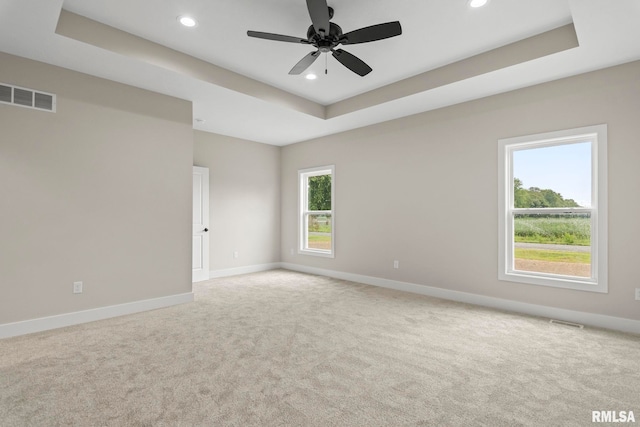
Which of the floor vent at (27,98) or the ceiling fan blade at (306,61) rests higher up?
the ceiling fan blade at (306,61)

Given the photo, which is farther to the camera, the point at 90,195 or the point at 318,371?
the point at 90,195

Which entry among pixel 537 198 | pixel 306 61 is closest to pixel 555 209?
pixel 537 198

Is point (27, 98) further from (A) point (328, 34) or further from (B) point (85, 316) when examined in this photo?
(A) point (328, 34)

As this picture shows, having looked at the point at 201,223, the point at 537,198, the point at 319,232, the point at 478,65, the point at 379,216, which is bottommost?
the point at 319,232

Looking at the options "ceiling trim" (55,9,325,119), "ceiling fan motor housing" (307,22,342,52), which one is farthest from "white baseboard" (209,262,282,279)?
"ceiling fan motor housing" (307,22,342,52)

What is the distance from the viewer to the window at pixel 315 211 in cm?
627

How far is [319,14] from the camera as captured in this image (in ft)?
7.43

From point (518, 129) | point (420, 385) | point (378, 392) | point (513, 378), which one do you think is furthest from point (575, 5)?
→ point (378, 392)

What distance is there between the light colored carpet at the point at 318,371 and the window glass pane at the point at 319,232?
8.94 ft

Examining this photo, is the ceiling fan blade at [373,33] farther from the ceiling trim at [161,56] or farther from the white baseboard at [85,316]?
the white baseboard at [85,316]

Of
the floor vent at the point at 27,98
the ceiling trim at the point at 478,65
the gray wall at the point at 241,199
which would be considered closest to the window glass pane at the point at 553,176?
the ceiling trim at the point at 478,65

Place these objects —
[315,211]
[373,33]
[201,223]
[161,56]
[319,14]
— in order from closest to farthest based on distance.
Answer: [319,14] < [373,33] < [161,56] < [201,223] < [315,211]

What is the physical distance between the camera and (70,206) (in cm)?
333

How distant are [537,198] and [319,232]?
12.5 feet
